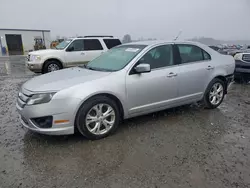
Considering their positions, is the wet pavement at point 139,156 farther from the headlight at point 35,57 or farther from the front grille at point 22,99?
the headlight at point 35,57

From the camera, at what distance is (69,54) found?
942 cm

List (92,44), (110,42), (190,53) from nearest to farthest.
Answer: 1. (190,53)
2. (92,44)
3. (110,42)

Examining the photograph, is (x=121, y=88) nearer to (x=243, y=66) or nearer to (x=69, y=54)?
(x=243, y=66)

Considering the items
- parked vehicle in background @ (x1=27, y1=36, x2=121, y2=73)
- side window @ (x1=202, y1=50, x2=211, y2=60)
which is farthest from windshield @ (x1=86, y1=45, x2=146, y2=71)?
parked vehicle in background @ (x1=27, y1=36, x2=121, y2=73)

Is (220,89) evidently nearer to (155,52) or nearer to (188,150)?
(155,52)

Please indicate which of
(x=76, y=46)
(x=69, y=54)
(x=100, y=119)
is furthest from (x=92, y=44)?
(x=100, y=119)

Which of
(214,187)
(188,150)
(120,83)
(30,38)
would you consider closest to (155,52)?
(120,83)

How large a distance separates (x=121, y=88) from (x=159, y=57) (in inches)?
43.8

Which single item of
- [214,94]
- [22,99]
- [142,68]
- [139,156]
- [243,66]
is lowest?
[139,156]

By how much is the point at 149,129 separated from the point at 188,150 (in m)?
0.89

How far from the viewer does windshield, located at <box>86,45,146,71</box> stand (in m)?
3.81

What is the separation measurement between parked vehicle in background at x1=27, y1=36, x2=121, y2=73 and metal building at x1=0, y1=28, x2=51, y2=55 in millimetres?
23816

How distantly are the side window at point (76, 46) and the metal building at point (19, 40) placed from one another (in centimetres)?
2426

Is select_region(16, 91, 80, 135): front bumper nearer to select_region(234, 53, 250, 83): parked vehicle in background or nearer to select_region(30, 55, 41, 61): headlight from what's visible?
select_region(30, 55, 41, 61): headlight
